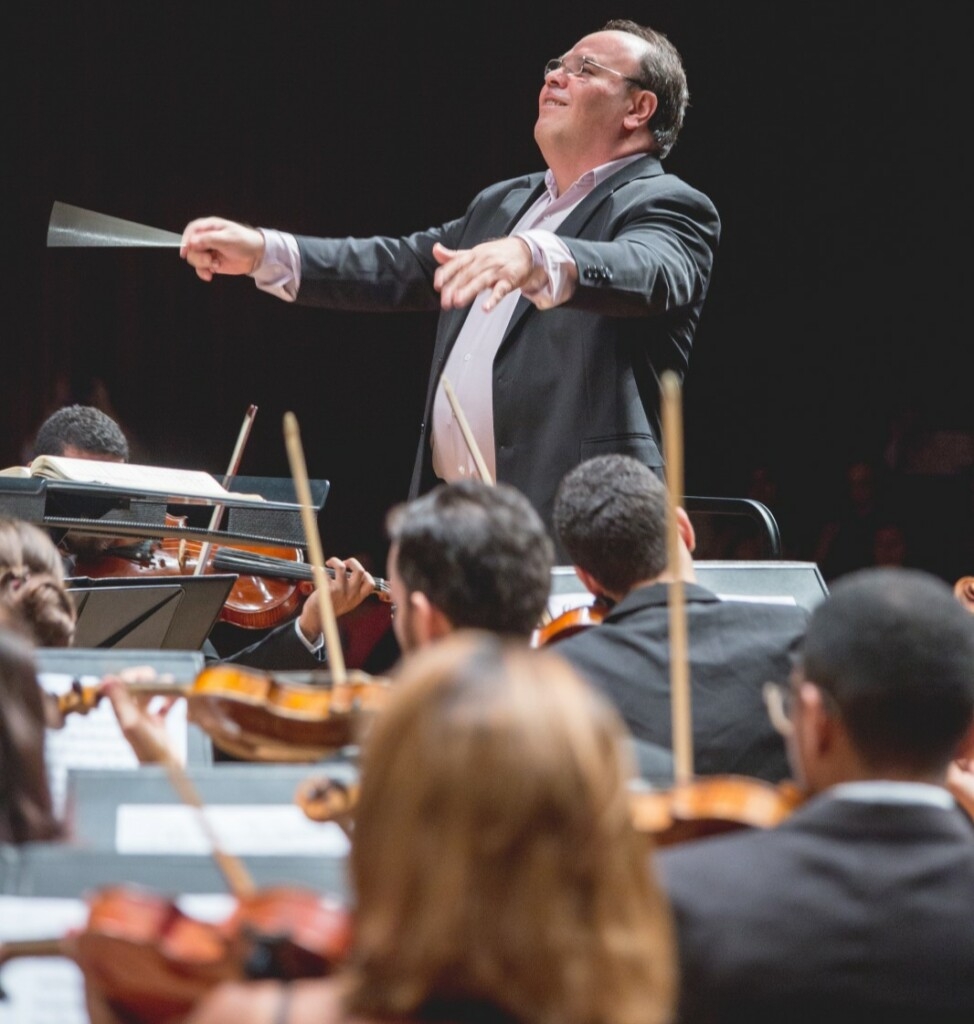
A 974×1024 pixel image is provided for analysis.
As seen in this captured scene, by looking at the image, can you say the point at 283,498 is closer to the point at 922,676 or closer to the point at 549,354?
the point at 549,354

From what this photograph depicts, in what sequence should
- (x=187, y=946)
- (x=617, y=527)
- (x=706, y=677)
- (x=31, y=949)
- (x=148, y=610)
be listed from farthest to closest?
(x=148, y=610) < (x=617, y=527) < (x=706, y=677) < (x=31, y=949) < (x=187, y=946)

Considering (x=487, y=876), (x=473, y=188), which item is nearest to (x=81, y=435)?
(x=473, y=188)

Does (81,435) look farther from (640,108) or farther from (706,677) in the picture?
(706,677)

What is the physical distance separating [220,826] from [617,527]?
0.77 m

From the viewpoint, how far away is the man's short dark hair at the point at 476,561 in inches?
59.9

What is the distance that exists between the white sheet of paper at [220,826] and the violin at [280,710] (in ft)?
0.37

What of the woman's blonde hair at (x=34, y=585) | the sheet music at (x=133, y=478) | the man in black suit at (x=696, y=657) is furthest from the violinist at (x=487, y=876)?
the sheet music at (x=133, y=478)

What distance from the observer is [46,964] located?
1.18m

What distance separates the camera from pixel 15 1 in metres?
4.53

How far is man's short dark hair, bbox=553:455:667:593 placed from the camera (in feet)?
6.31

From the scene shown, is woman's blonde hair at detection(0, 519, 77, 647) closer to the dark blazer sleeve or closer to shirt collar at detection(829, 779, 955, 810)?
the dark blazer sleeve

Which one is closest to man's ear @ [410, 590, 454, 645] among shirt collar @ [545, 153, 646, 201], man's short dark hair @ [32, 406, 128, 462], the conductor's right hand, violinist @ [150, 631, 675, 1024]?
violinist @ [150, 631, 675, 1024]

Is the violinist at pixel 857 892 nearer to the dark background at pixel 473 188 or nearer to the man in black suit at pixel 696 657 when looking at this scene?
the man in black suit at pixel 696 657

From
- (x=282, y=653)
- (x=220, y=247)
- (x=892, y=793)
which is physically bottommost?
(x=282, y=653)
